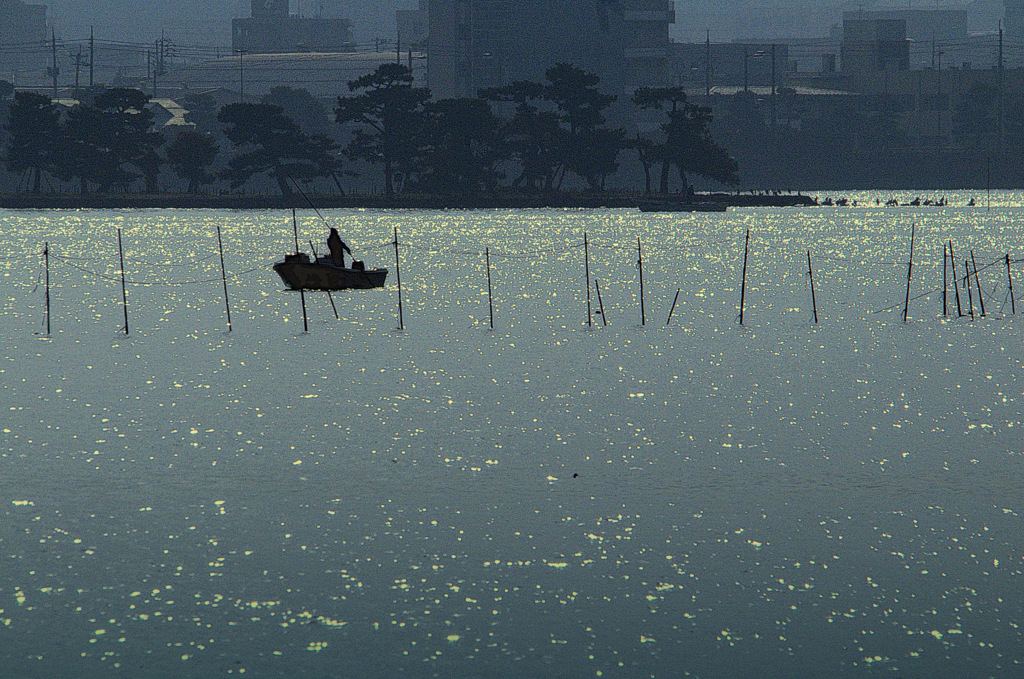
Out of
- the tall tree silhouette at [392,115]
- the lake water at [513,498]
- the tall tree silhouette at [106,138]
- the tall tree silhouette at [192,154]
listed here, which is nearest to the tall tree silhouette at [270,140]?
the tall tree silhouette at [392,115]

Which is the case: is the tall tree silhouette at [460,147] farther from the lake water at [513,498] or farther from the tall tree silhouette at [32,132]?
the lake water at [513,498]

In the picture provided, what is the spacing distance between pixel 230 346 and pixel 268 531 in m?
30.0

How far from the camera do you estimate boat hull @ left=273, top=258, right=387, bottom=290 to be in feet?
228

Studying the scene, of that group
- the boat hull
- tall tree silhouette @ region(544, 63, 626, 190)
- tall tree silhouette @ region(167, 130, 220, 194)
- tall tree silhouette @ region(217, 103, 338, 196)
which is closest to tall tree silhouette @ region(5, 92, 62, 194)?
tall tree silhouette @ region(167, 130, 220, 194)

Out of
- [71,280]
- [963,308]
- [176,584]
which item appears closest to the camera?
[176,584]

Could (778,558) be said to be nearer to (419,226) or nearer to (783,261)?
(783,261)

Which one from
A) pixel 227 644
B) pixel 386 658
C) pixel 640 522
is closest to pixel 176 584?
pixel 227 644

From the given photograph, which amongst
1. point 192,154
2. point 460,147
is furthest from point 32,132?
point 460,147

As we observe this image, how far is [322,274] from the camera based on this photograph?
230 feet

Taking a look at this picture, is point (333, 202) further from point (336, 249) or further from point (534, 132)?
point (336, 249)

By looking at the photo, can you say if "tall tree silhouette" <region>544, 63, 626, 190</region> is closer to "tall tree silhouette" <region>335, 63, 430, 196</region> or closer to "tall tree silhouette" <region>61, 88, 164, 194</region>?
"tall tree silhouette" <region>335, 63, 430, 196</region>

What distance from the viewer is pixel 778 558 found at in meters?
20.6

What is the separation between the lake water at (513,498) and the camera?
1722 centimetres

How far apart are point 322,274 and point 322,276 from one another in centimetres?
16
